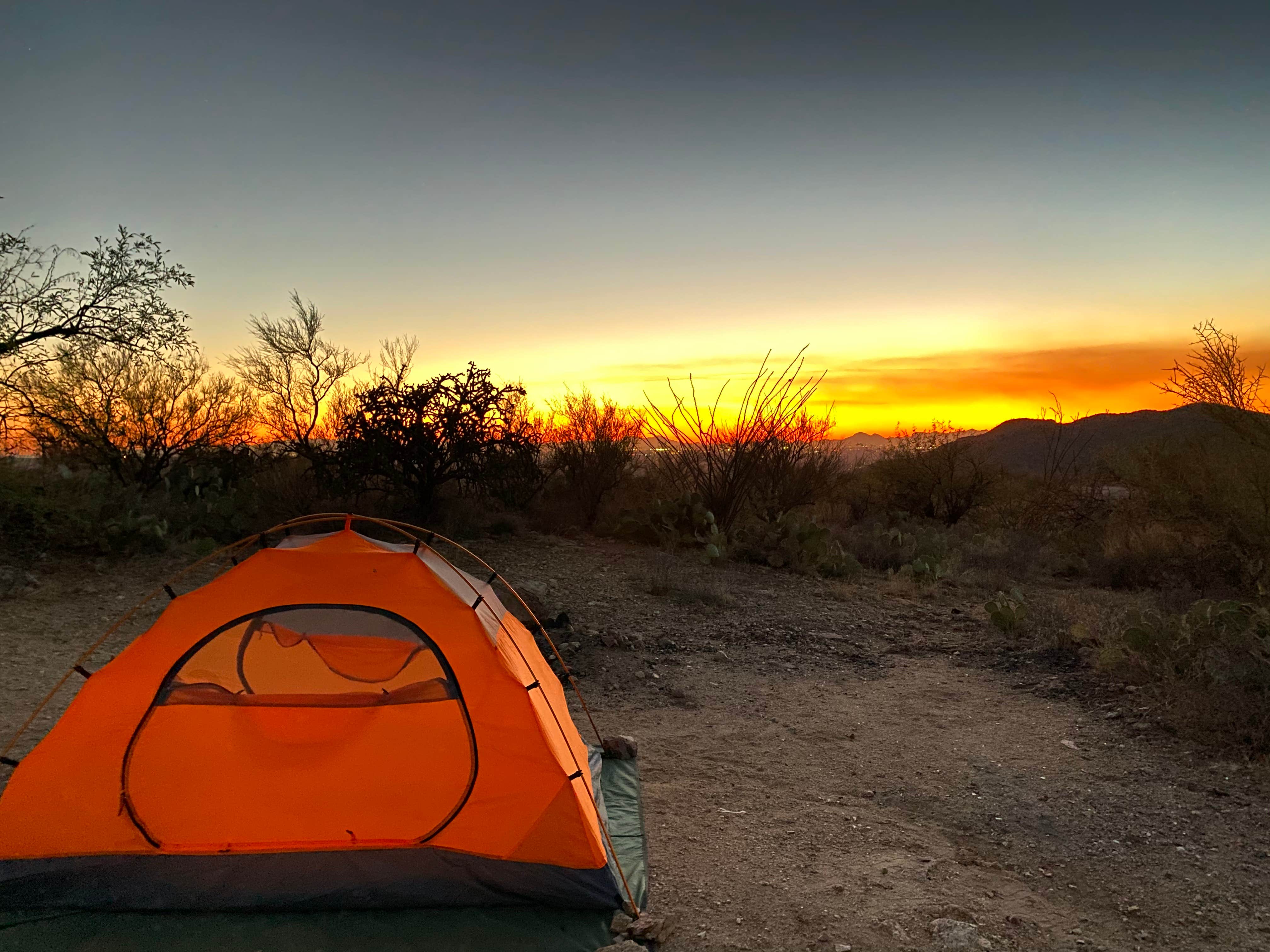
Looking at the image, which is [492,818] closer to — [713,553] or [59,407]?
[713,553]

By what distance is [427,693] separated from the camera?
14.1 ft

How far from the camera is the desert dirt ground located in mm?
3695

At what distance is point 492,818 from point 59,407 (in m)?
13.3

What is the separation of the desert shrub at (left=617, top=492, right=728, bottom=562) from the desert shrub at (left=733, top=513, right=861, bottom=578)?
0.46 metres

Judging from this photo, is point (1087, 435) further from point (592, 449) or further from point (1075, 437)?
point (592, 449)

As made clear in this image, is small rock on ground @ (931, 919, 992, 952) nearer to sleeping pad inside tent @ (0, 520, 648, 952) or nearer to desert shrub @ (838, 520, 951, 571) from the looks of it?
sleeping pad inside tent @ (0, 520, 648, 952)

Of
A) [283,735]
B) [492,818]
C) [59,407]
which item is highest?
[59,407]

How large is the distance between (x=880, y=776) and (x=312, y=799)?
3.52 metres

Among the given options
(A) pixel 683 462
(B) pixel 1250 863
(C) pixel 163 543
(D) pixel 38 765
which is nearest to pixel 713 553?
(A) pixel 683 462

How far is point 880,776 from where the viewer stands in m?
5.47

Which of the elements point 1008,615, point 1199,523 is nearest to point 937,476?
point 1199,523

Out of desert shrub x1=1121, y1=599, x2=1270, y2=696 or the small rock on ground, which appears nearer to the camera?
the small rock on ground

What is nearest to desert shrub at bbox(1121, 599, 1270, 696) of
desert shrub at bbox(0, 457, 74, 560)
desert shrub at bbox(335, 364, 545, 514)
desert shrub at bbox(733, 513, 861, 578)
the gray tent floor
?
the gray tent floor

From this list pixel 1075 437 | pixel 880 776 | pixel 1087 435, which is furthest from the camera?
pixel 1087 435
